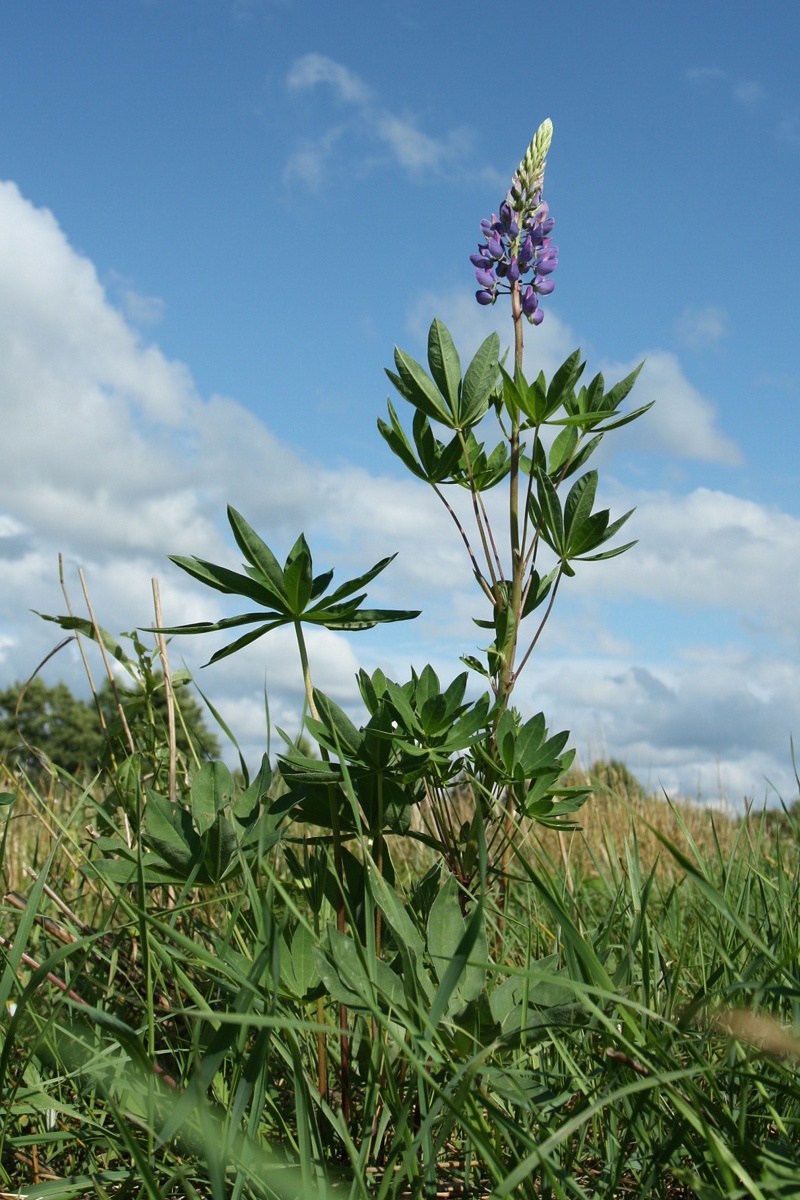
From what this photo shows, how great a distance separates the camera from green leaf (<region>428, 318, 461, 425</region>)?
161 centimetres

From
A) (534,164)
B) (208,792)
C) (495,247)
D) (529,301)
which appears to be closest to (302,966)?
(208,792)

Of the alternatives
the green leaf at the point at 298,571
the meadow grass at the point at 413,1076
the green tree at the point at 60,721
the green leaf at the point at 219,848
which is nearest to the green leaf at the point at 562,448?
the green leaf at the point at 298,571

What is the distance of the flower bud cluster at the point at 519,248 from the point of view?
1.83 meters

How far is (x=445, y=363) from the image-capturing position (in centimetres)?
161

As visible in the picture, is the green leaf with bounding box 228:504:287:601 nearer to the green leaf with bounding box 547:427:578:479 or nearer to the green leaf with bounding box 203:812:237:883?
the green leaf with bounding box 203:812:237:883

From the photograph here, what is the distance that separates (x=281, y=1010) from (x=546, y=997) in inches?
13.4

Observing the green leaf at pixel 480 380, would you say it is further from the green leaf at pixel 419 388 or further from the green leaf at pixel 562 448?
the green leaf at pixel 562 448

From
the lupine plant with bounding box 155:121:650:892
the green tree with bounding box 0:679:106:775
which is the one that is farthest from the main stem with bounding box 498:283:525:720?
the green tree with bounding box 0:679:106:775

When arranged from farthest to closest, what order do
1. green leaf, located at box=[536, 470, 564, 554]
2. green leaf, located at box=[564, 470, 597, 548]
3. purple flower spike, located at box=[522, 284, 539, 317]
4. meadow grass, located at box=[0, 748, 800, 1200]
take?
purple flower spike, located at box=[522, 284, 539, 317]
green leaf, located at box=[564, 470, 597, 548]
green leaf, located at box=[536, 470, 564, 554]
meadow grass, located at box=[0, 748, 800, 1200]

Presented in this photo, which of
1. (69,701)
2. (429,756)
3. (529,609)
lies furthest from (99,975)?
(69,701)

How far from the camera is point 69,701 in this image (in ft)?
80.0

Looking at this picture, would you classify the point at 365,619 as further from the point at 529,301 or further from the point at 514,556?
the point at 529,301

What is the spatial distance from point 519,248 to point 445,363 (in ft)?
1.33

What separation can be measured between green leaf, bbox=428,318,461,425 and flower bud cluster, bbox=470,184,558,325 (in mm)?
274
